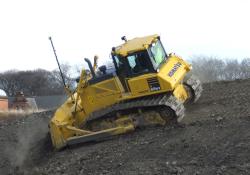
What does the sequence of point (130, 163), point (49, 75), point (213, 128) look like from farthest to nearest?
point (49, 75), point (213, 128), point (130, 163)

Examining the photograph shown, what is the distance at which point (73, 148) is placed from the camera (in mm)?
14953

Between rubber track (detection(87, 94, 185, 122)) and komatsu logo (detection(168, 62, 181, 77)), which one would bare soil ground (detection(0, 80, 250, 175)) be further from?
komatsu logo (detection(168, 62, 181, 77))

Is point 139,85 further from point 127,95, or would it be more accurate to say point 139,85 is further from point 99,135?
point 99,135

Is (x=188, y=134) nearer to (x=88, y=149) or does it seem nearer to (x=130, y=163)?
(x=130, y=163)

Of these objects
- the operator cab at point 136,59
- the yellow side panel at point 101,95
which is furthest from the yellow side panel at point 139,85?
the yellow side panel at point 101,95

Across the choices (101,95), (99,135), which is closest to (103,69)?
(101,95)

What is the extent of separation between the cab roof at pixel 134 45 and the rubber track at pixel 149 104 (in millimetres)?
1283

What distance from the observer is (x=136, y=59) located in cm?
1424

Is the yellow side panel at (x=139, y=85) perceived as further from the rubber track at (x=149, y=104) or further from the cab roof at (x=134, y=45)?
the cab roof at (x=134, y=45)

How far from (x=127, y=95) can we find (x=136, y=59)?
3.21ft

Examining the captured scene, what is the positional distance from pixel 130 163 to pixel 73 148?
157 inches

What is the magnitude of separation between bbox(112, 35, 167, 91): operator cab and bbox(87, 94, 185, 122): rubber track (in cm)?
51

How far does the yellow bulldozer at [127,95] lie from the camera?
13922 millimetres

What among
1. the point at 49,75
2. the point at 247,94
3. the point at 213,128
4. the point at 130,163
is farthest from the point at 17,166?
the point at 49,75
